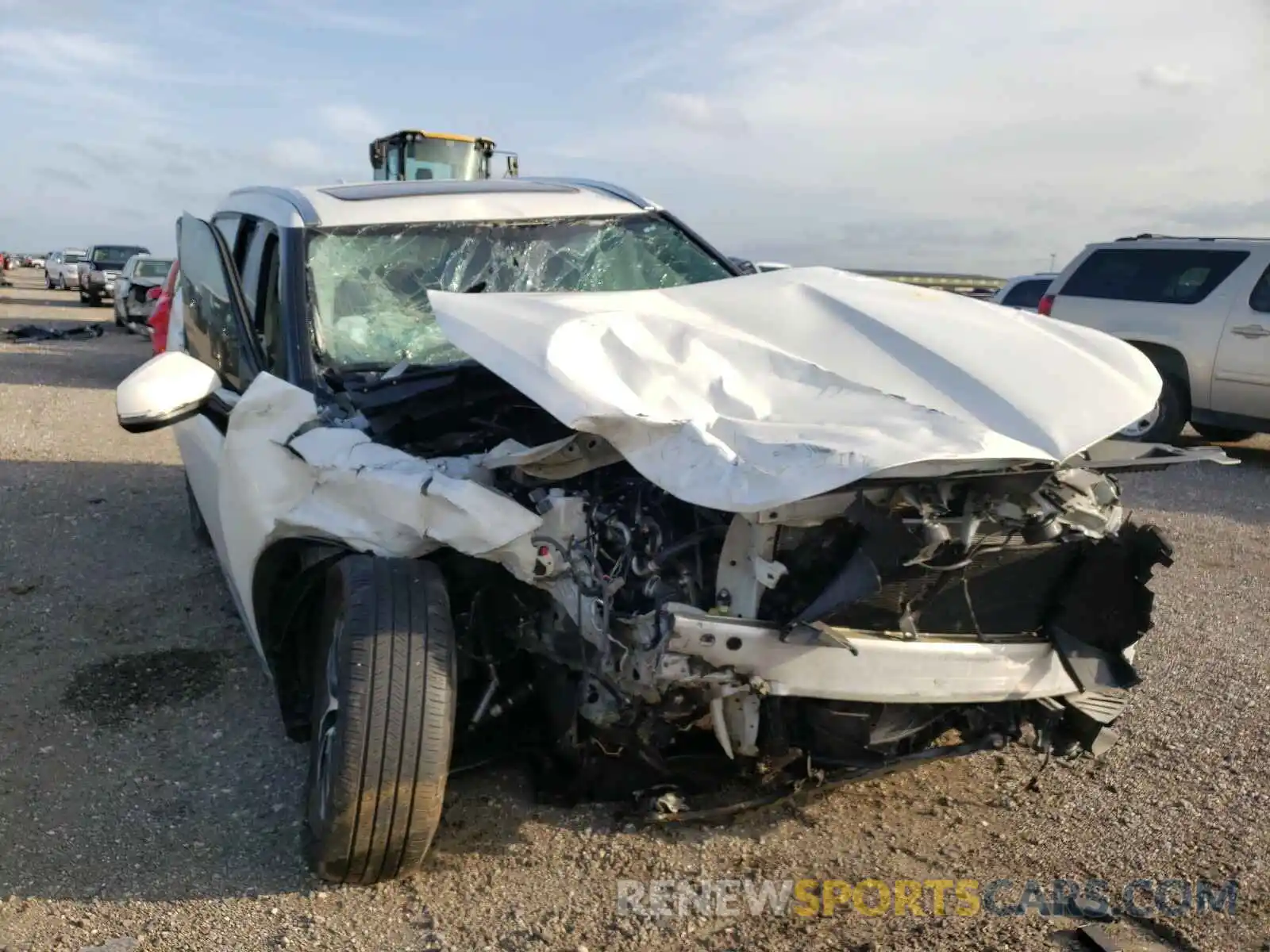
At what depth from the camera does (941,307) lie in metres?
3.70

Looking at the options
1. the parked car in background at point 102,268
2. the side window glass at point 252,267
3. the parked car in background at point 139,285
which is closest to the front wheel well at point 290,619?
the side window glass at point 252,267

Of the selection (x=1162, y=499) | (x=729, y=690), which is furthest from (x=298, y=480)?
(x=1162, y=499)

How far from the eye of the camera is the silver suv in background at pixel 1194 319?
949cm

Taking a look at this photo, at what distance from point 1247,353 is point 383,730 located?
906 cm

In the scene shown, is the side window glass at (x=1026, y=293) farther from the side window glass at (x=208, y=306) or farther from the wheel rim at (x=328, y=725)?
the wheel rim at (x=328, y=725)

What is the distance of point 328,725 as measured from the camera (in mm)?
2912

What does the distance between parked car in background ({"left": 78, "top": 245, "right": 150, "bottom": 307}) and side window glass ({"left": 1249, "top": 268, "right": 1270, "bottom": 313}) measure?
1060 inches

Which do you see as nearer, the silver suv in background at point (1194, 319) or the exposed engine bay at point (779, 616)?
the exposed engine bay at point (779, 616)

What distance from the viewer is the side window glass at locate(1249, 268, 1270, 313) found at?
948cm

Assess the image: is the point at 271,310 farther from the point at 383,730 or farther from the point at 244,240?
the point at 383,730

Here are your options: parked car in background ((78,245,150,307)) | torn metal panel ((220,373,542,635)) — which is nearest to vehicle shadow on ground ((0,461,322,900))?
torn metal panel ((220,373,542,635))

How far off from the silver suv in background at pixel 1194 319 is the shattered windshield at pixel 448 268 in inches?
239

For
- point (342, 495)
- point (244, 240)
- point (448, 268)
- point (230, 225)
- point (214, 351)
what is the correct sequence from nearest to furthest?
point (342, 495), point (448, 268), point (214, 351), point (244, 240), point (230, 225)

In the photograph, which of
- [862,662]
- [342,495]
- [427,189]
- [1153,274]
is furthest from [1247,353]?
[342,495]
